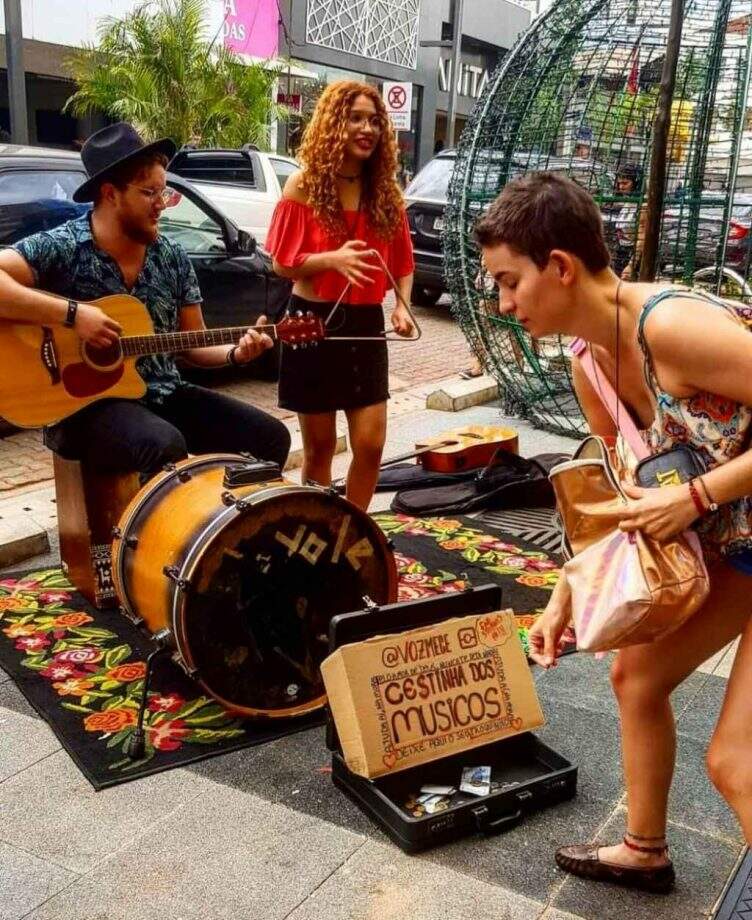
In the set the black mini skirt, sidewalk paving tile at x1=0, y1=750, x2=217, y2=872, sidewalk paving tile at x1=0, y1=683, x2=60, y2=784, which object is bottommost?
sidewalk paving tile at x1=0, y1=683, x2=60, y2=784

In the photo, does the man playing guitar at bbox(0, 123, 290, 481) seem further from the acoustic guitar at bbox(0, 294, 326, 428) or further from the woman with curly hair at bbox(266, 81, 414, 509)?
the woman with curly hair at bbox(266, 81, 414, 509)

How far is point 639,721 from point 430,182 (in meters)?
9.89

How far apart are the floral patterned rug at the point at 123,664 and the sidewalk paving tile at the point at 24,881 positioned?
1.10ft

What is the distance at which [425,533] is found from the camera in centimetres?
477

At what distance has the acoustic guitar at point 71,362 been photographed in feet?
11.8

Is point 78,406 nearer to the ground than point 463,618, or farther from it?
farther from it

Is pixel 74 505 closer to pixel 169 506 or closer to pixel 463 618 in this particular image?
pixel 169 506

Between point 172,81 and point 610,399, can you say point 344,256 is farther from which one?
point 172,81

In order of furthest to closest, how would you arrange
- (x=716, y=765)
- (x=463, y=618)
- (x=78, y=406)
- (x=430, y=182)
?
(x=430, y=182)
(x=78, y=406)
(x=463, y=618)
(x=716, y=765)

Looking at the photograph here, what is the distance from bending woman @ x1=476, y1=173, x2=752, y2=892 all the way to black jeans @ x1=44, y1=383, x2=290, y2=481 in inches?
69.6

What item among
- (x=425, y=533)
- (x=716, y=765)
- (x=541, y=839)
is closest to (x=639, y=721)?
(x=716, y=765)

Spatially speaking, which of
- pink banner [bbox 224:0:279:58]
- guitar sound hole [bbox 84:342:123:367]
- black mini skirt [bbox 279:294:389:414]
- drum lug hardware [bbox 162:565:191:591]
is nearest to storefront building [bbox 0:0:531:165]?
pink banner [bbox 224:0:279:58]

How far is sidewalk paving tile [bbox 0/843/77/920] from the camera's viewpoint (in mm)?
2230

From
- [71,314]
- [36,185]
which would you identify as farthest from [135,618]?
[36,185]
